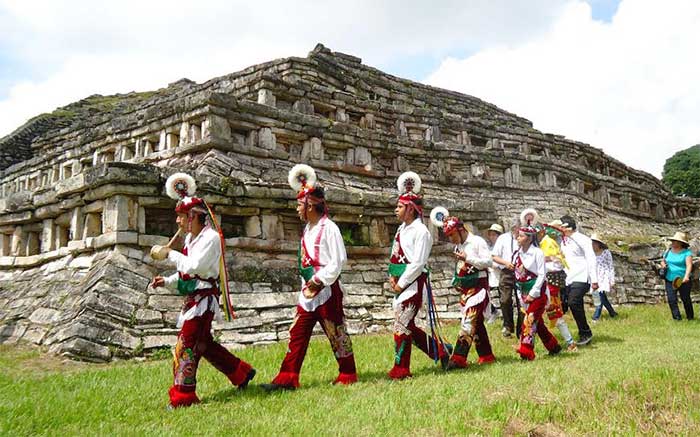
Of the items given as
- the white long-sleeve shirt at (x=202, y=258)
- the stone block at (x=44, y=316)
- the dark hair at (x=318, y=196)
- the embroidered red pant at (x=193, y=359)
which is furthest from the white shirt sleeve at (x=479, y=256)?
the stone block at (x=44, y=316)

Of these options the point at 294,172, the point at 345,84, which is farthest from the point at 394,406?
the point at 345,84

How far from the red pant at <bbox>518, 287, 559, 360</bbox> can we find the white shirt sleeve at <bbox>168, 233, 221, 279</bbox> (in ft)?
12.4

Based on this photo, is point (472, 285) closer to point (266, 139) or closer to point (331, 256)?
point (331, 256)

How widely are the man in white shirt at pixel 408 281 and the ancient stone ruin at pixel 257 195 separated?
2.38 m

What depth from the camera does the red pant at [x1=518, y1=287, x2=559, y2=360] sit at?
610cm

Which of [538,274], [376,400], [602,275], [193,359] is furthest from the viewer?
[602,275]

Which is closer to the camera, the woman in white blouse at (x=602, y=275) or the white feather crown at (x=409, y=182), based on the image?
the white feather crown at (x=409, y=182)

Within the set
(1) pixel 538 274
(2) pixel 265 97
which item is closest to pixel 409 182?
(1) pixel 538 274

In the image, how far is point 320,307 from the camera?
492cm

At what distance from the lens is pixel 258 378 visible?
518 centimetres

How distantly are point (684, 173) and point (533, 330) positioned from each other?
43911 millimetres

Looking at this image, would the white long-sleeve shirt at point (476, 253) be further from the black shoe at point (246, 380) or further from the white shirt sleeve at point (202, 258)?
the white shirt sleeve at point (202, 258)

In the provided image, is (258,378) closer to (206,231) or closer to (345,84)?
(206,231)

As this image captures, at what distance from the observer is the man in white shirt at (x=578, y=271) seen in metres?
7.44
